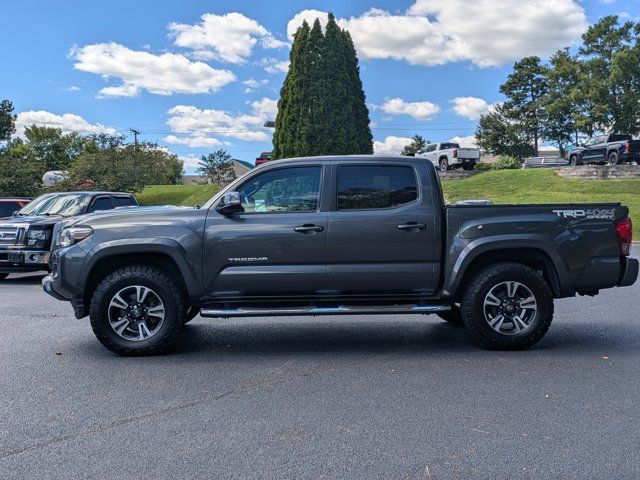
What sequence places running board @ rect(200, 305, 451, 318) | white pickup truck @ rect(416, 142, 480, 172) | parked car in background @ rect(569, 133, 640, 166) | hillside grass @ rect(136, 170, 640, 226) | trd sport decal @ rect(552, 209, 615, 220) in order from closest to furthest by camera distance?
1. running board @ rect(200, 305, 451, 318)
2. trd sport decal @ rect(552, 209, 615, 220)
3. hillside grass @ rect(136, 170, 640, 226)
4. parked car in background @ rect(569, 133, 640, 166)
5. white pickup truck @ rect(416, 142, 480, 172)

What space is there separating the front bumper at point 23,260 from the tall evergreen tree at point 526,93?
196 ft

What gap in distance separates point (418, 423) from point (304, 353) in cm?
Result: 209

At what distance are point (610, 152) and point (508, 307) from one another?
27.3 metres

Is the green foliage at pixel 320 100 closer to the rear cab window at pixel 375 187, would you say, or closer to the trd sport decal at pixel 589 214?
the rear cab window at pixel 375 187

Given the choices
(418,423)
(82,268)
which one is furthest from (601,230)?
(82,268)

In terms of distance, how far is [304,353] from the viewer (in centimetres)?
577

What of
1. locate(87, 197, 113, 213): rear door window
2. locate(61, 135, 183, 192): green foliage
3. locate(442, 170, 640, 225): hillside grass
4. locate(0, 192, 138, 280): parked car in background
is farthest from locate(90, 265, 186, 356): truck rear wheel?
locate(61, 135, 183, 192): green foliage

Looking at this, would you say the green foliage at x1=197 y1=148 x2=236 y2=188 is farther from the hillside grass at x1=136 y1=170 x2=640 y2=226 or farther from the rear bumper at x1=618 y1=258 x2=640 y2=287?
the rear bumper at x1=618 y1=258 x2=640 y2=287

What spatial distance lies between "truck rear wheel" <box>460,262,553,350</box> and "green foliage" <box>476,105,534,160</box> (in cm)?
6033

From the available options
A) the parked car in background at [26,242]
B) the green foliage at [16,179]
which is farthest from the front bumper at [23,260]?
the green foliage at [16,179]

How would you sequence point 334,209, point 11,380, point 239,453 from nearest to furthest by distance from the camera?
point 239,453 → point 11,380 → point 334,209

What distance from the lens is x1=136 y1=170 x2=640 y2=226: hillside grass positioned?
25.8 meters

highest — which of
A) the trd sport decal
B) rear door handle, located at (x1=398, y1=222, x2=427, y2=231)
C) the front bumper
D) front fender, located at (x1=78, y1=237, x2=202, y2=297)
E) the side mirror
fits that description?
the trd sport decal

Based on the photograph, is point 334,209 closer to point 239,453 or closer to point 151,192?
point 239,453
